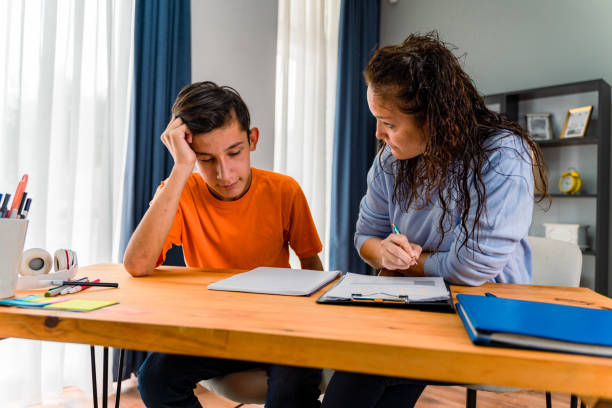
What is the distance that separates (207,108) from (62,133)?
1.06 meters

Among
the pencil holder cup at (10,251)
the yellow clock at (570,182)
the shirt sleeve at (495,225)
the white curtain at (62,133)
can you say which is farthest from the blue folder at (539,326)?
the yellow clock at (570,182)

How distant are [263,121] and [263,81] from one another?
0.89ft

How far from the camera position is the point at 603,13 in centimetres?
282

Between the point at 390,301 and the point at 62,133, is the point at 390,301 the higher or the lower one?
the lower one

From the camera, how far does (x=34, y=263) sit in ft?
2.93

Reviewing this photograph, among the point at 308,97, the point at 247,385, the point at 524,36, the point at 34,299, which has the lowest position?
the point at 247,385

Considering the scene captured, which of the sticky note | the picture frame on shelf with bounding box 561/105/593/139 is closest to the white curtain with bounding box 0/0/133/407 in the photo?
the sticky note

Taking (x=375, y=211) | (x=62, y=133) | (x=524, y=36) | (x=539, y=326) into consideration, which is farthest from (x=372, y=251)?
(x=524, y=36)

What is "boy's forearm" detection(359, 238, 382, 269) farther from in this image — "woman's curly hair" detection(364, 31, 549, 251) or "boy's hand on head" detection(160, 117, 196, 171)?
"boy's hand on head" detection(160, 117, 196, 171)

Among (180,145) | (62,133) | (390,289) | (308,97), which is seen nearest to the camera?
(390,289)

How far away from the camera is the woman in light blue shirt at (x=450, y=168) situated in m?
0.95

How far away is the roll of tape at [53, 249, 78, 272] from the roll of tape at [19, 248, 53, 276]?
0.02 meters

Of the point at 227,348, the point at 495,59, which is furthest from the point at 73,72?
the point at 495,59

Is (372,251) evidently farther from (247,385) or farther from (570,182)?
(570,182)
